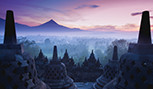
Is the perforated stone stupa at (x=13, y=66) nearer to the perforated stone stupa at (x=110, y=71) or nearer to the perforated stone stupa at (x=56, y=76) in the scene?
the perforated stone stupa at (x=56, y=76)

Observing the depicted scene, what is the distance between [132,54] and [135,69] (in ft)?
2.13

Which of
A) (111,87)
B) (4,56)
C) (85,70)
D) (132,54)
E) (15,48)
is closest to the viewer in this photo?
(4,56)

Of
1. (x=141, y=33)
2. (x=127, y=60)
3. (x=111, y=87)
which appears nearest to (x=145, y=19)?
(x=141, y=33)

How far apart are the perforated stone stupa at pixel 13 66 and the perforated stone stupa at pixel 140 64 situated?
147 inches

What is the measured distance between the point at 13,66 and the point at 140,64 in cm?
488

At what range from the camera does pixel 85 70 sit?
16953 mm

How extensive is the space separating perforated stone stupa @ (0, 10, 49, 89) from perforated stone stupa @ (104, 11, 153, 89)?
373 cm

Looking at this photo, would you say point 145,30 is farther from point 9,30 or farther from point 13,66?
point 9,30

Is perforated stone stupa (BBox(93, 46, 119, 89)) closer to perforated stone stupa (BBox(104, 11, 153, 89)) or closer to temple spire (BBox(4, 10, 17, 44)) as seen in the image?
perforated stone stupa (BBox(104, 11, 153, 89))

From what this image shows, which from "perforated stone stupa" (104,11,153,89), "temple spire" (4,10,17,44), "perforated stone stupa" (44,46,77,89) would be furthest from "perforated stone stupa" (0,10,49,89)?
"perforated stone stupa" (44,46,77,89)

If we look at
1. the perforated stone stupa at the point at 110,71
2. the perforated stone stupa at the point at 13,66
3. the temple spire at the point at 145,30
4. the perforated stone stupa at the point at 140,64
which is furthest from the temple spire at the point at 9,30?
the perforated stone stupa at the point at 110,71

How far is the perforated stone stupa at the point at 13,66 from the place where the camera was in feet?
12.7

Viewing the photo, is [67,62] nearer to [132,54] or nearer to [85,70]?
[85,70]

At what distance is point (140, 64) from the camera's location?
420 cm
